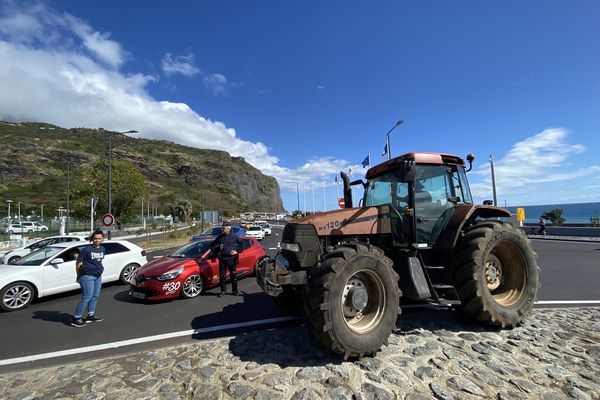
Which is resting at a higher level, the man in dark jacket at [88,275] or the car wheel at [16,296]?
the man in dark jacket at [88,275]

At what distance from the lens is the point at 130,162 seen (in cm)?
12194

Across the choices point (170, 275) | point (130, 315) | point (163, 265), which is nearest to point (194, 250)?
point (163, 265)

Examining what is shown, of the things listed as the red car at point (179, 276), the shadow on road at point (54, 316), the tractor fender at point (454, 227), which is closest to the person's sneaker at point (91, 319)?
the shadow on road at point (54, 316)

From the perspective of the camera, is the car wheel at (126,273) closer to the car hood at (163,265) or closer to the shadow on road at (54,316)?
the car hood at (163,265)

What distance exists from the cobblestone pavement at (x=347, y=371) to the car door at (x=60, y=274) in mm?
4968

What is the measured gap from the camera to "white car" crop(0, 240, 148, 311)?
24.5 ft

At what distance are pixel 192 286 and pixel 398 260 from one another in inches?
215

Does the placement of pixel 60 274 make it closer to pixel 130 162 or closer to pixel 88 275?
pixel 88 275

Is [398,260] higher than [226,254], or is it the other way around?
[398,260]

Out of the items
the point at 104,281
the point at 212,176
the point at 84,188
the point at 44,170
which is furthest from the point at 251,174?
the point at 104,281

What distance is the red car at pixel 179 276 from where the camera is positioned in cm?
768

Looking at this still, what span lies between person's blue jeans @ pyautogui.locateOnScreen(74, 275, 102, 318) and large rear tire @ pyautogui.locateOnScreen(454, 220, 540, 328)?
627 centimetres

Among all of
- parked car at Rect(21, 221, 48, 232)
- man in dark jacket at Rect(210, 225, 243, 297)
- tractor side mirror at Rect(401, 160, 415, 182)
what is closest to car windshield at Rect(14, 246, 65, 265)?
man in dark jacket at Rect(210, 225, 243, 297)

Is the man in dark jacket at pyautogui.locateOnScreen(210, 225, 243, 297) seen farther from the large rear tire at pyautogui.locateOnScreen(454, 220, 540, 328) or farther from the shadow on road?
the large rear tire at pyautogui.locateOnScreen(454, 220, 540, 328)
